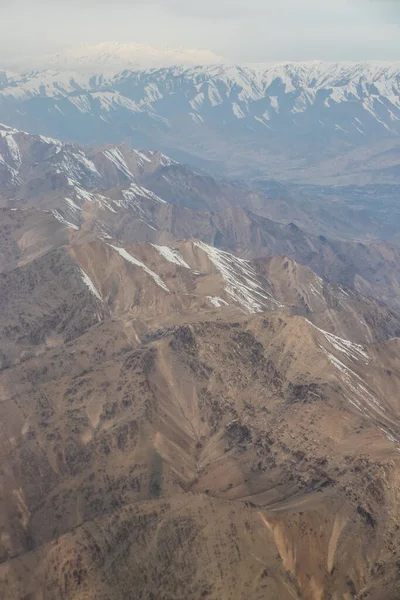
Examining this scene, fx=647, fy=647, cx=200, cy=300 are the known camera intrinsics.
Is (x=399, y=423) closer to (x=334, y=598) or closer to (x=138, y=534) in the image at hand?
(x=334, y=598)

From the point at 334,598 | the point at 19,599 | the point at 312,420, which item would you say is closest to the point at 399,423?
the point at 312,420

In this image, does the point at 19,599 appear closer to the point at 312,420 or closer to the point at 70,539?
the point at 70,539

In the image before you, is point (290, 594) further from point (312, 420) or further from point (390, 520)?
point (312, 420)

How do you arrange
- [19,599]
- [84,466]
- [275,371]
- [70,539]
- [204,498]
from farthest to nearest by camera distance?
[275,371] < [84,466] < [204,498] < [70,539] < [19,599]

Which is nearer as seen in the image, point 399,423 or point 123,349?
point 399,423

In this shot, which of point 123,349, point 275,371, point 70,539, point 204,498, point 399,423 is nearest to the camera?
point 70,539

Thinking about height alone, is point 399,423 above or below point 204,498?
below

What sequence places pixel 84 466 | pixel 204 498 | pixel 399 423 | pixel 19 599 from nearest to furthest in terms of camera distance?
pixel 19 599 < pixel 204 498 < pixel 84 466 < pixel 399 423

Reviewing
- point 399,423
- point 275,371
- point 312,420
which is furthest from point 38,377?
point 399,423

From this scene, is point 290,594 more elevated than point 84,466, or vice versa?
point 290,594
